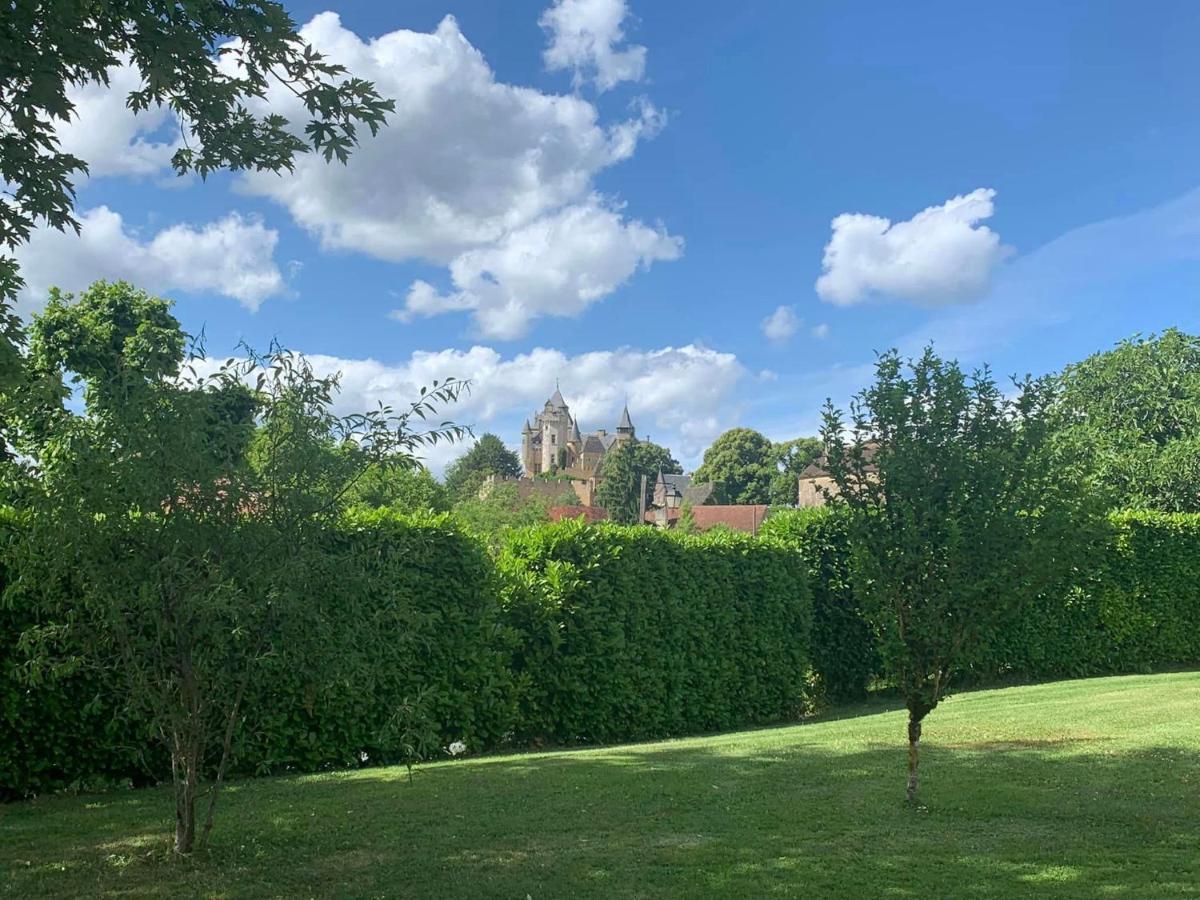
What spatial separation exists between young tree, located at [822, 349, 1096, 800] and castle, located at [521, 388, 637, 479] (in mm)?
154597

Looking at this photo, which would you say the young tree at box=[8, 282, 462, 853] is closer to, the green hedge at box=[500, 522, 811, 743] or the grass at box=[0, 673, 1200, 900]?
the grass at box=[0, 673, 1200, 900]

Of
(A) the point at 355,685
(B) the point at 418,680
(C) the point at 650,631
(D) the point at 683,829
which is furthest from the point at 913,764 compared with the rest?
(C) the point at 650,631

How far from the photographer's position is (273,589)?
5.80 m

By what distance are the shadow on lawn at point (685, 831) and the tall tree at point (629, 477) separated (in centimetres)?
9173

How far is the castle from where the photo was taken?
16788 cm

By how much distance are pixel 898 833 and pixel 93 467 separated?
6174 mm

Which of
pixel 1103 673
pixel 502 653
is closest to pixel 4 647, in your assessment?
pixel 502 653

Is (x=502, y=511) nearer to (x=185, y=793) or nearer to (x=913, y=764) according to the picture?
(x=913, y=764)

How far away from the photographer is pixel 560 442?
17825cm

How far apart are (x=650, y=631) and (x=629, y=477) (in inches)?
3858

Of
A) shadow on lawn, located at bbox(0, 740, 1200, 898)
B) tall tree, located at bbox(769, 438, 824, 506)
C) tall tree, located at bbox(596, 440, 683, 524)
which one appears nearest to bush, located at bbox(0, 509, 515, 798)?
shadow on lawn, located at bbox(0, 740, 1200, 898)

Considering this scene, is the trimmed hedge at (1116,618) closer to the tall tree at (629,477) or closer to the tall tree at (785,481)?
the tall tree at (785,481)

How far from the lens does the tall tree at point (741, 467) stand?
9600 centimetres

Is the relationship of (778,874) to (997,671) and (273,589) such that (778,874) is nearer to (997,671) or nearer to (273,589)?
(273,589)
